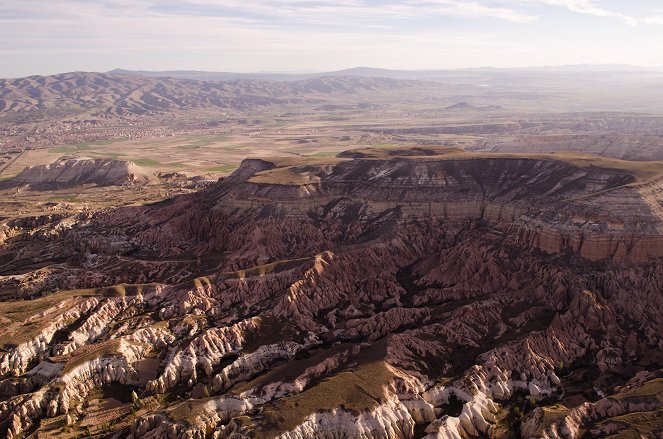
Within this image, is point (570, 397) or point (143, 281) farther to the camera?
point (143, 281)

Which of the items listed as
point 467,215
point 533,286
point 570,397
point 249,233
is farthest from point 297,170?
point 570,397

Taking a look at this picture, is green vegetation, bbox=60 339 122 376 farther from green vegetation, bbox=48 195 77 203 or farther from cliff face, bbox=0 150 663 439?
green vegetation, bbox=48 195 77 203

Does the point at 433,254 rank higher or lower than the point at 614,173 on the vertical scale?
lower

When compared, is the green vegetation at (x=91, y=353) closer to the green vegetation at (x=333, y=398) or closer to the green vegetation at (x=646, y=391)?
the green vegetation at (x=333, y=398)

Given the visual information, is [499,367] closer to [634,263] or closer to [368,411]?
[368,411]

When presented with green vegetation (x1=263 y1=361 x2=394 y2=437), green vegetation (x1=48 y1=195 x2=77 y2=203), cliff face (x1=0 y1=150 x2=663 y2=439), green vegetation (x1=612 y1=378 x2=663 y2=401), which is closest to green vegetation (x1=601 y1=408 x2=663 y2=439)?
cliff face (x1=0 y1=150 x2=663 y2=439)

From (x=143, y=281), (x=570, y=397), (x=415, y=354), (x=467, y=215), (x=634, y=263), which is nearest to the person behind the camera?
(x=570, y=397)

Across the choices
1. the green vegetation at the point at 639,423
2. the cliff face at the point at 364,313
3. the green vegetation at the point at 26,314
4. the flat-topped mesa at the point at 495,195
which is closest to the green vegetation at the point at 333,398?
the cliff face at the point at 364,313

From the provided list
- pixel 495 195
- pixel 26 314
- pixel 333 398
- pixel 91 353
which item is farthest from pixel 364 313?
pixel 26 314
